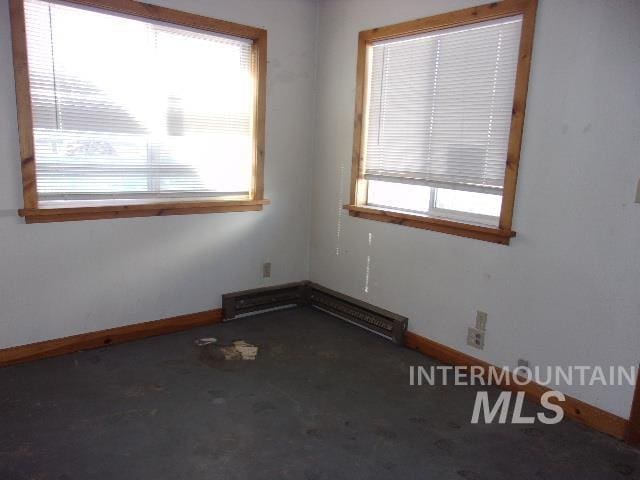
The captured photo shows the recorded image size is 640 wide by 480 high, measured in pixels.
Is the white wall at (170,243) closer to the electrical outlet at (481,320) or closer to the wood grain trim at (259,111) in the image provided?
the wood grain trim at (259,111)

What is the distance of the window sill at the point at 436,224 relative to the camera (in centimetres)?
273

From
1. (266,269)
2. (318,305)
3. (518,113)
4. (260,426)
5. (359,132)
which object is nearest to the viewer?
(260,426)

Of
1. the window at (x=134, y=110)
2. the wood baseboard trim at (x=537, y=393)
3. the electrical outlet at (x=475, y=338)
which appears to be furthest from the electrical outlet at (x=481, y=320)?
the window at (x=134, y=110)

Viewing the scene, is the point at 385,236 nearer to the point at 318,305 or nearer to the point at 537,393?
the point at 318,305

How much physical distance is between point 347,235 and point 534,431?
6.19 feet

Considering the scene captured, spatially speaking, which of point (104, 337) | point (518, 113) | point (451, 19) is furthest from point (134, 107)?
point (518, 113)

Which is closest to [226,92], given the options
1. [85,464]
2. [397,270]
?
[397,270]

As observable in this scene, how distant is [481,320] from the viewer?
289 cm

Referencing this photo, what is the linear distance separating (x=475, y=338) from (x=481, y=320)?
0.12m

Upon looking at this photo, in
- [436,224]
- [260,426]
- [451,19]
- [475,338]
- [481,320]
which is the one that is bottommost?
[260,426]

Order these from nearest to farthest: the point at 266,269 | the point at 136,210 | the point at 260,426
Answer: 1. the point at 260,426
2. the point at 136,210
3. the point at 266,269

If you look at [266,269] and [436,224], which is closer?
[436,224]

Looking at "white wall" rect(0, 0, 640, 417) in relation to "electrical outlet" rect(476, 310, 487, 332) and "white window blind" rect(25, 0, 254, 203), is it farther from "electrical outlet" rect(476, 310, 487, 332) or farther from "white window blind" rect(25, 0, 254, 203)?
"white window blind" rect(25, 0, 254, 203)

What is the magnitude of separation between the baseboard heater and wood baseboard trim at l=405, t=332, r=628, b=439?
0.16m
